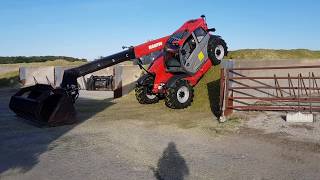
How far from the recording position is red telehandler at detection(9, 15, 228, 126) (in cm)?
1305

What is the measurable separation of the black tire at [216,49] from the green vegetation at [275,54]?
5512 millimetres

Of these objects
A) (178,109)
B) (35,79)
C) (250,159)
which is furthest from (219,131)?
(35,79)

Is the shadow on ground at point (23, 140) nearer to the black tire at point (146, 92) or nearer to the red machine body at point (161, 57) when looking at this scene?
the black tire at point (146, 92)

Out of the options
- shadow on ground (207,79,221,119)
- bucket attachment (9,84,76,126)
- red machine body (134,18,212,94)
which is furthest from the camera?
red machine body (134,18,212,94)

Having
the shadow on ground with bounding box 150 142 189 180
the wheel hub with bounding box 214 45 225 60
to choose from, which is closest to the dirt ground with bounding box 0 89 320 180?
the shadow on ground with bounding box 150 142 189 180

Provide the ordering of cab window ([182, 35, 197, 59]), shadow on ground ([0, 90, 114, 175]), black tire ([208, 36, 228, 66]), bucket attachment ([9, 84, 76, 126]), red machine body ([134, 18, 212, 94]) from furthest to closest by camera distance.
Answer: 1. black tire ([208, 36, 228, 66])
2. cab window ([182, 35, 197, 59])
3. red machine body ([134, 18, 212, 94])
4. bucket attachment ([9, 84, 76, 126])
5. shadow on ground ([0, 90, 114, 175])

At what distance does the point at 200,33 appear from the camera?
15555 millimetres

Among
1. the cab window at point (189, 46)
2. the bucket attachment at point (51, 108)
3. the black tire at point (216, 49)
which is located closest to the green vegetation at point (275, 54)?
the black tire at point (216, 49)

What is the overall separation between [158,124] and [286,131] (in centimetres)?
351

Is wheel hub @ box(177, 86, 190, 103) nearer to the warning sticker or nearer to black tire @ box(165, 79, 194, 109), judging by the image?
black tire @ box(165, 79, 194, 109)

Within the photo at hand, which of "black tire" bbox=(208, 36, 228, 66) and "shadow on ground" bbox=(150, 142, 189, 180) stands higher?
"black tire" bbox=(208, 36, 228, 66)

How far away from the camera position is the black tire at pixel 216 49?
1575 cm

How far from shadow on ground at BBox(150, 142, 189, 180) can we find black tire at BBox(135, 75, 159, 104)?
6639 mm

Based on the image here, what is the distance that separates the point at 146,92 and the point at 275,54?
1009 centimetres
